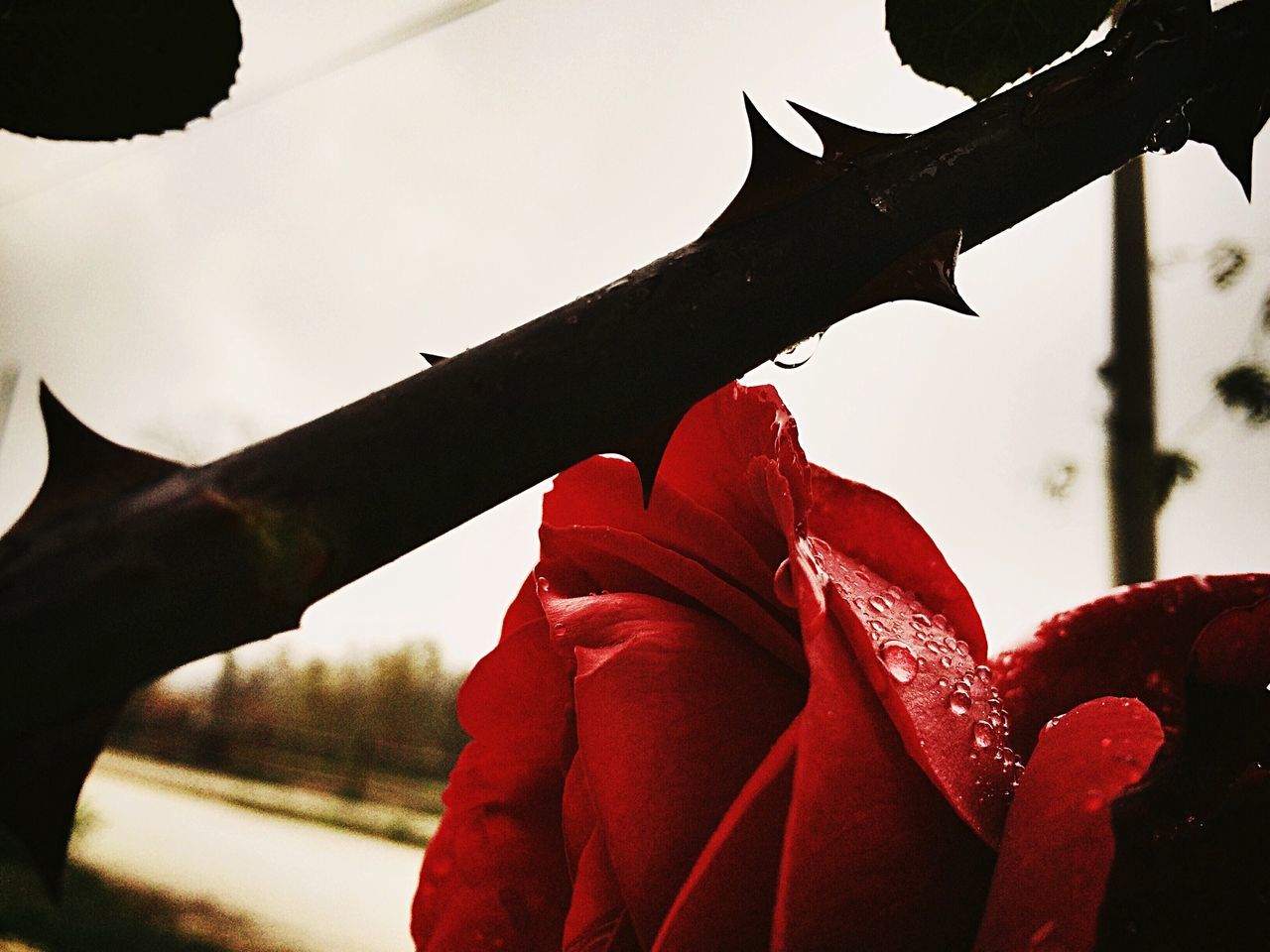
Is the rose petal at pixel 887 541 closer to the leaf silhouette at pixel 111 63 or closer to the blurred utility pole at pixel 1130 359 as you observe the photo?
the leaf silhouette at pixel 111 63

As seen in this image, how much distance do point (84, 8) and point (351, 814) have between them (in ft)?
2.72

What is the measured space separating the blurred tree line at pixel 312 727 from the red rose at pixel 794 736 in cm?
59

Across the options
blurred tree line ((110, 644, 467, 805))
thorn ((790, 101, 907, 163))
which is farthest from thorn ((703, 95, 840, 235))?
blurred tree line ((110, 644, 467, 805))

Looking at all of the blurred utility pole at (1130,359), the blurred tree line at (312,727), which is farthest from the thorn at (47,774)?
the blurred tree line at (312,727)

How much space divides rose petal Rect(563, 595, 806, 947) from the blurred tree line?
61 centimetres

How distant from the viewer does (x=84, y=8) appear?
55mm

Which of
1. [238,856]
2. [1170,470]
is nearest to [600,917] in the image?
[1170,470]

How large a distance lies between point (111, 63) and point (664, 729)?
0.20 feet

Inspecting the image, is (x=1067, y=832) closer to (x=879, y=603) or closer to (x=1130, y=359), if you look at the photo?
(x=879, y=603)

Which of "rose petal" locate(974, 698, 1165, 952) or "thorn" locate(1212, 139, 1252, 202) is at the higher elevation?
"thorn" locate(1212, 139, 1252, 202)

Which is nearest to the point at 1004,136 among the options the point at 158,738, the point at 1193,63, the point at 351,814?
the point at 1193,63

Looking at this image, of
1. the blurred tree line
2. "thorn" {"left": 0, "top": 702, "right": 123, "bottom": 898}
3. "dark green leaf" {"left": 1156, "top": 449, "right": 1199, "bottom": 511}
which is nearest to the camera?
"thorn" {"left": 0, "top": 702, "right": 123, "bottom": 898}

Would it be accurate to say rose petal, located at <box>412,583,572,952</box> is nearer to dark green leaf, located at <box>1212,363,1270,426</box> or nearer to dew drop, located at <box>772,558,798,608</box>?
dew drop, located at <box>772,558,798,608</box>

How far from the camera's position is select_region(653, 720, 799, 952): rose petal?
5 cm
